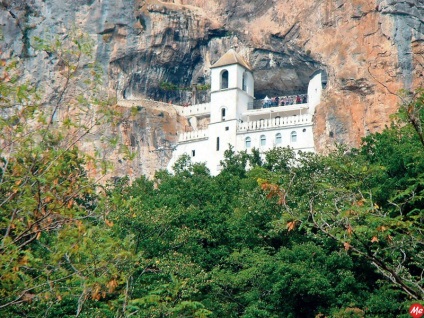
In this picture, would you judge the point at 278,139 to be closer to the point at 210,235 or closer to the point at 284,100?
the point at 284,100

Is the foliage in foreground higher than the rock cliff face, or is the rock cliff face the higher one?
the rock cliff face

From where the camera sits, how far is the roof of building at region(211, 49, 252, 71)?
49.9 meters

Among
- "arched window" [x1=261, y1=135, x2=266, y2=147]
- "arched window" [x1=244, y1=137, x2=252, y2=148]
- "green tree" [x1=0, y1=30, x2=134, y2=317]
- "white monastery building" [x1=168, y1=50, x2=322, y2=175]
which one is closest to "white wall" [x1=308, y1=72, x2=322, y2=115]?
"white monastery building" [x1=168, y1=50, x2=322, y2=175]

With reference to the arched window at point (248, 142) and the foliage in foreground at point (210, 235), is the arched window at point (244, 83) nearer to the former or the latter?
the arched window at point (248, 142)

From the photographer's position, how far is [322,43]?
47.6 m

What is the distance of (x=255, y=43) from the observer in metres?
50.6

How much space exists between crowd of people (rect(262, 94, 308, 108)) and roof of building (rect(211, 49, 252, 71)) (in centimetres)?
205

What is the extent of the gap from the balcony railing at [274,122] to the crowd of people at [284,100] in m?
2.22

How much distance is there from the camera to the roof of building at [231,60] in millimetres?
49938

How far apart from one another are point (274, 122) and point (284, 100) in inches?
114

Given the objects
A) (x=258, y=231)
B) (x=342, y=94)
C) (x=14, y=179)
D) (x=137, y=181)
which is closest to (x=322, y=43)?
(x=342, y=94)

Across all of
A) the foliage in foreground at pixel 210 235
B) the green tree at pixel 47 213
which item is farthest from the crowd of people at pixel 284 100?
the green tree at pixel 47 213

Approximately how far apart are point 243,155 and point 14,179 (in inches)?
1226

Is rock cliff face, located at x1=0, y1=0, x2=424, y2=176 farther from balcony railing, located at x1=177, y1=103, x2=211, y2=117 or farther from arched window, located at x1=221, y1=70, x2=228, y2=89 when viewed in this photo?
arched window, located at x1=221, y1=70, x2=228, y2=89
